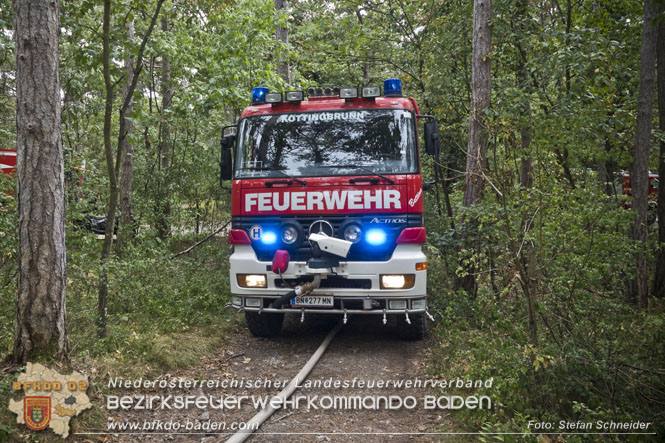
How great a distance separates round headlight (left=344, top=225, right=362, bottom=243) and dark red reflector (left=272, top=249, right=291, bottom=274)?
0.78m

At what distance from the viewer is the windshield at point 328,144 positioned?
253 inches

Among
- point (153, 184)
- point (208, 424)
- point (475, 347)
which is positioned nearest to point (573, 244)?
point (475, 347)

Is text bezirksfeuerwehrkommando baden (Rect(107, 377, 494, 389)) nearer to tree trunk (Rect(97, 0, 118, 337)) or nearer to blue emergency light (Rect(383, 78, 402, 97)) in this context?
tree trunk (Rect(97, 0, 118, 337))

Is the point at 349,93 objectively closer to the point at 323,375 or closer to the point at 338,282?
the point at 338,282

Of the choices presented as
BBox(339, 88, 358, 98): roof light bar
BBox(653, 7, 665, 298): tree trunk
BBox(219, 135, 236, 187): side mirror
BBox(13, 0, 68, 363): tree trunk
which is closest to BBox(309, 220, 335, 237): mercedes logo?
BBox(219, 135, 236, 187): side mirror

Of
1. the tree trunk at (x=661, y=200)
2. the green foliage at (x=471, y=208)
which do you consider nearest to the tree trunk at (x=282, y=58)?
the green foliage at (x=471, y=208)

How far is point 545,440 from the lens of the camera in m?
3.81

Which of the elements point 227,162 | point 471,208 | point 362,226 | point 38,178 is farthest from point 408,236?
point 38,178

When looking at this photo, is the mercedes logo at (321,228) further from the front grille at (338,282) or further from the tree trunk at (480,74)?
the tree trunk at (480,74)

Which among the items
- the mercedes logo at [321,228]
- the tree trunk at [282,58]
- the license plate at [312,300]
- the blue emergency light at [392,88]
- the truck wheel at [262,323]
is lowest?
the truck wheel at [262,323]

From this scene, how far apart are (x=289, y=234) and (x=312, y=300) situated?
89 centimetres

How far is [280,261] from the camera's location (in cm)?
618

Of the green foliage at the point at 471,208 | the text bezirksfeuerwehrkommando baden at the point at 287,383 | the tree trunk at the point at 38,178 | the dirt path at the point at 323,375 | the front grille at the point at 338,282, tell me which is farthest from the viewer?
the front grille at the point at 338,282

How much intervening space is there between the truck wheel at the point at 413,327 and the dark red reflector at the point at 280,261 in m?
1.80
